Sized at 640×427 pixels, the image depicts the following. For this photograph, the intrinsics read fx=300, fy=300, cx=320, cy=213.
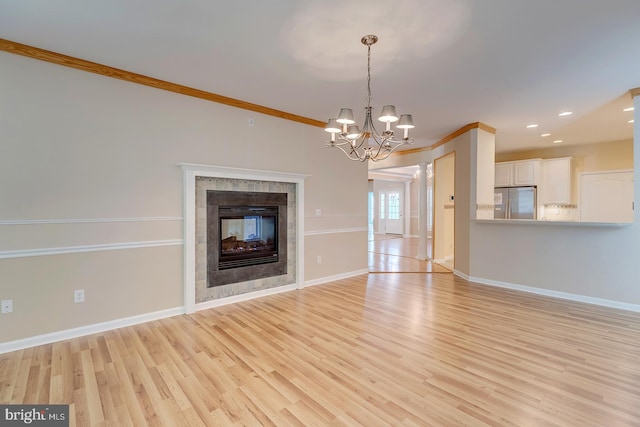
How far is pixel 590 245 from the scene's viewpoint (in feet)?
13.2

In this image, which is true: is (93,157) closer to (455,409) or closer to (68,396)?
(68,396)

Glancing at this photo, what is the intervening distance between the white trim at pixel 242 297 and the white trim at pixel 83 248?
84 centimetres

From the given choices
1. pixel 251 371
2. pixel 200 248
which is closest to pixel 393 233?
pixel 200 248

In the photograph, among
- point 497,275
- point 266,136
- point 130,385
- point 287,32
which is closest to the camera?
point 130,385

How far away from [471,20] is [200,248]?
3.55 metres

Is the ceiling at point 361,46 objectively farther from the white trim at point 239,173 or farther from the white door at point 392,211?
the white door at point 392,211

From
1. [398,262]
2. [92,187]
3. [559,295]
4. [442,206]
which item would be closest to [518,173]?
[442,206]

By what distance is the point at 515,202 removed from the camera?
699 cm

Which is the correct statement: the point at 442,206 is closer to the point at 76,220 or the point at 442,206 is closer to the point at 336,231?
the point at 336,231

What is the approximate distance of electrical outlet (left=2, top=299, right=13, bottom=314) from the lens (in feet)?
8.57

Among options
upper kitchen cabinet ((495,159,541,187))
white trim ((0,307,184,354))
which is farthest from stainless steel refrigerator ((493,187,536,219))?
white trim ((0,307,184,354))

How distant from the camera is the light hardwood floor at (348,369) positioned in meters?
1.86

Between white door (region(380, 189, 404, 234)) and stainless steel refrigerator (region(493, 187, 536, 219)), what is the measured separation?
5.35 m

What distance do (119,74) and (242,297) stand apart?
2.96 metres
